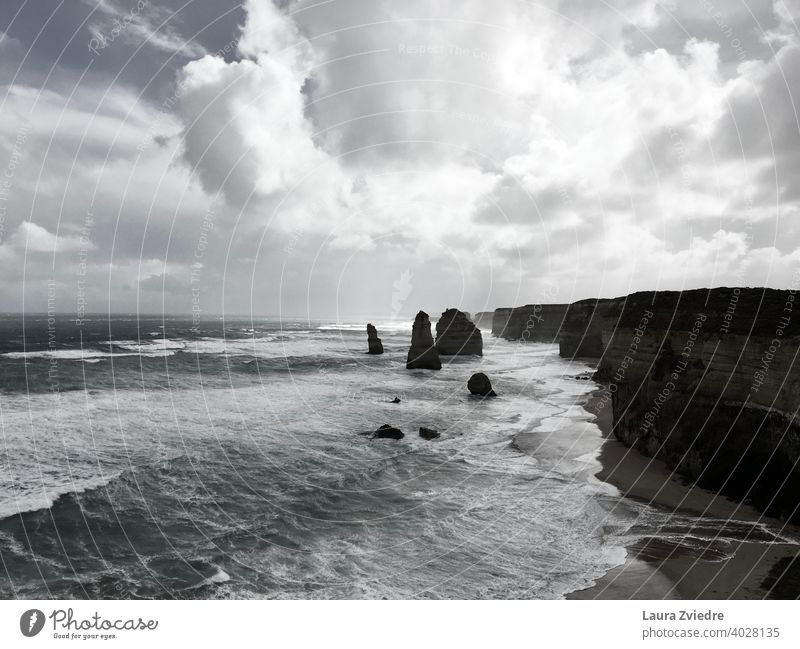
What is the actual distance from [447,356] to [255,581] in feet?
195

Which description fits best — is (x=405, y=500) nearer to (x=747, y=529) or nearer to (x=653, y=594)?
(x=653, y=594)

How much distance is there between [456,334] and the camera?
68000mm

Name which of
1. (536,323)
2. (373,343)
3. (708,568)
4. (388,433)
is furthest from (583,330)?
(708,568)

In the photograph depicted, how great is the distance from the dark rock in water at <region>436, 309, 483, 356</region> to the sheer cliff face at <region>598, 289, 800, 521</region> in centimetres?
4695

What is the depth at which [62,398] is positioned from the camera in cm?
3114

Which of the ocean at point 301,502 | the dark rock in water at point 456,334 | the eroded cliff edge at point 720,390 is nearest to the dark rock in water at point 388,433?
the ocean at point 301,502

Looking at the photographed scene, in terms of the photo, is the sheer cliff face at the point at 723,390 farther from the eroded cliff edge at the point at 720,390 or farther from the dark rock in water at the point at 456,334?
the dark rock in water at the point at 456,334

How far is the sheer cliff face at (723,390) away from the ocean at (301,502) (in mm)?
2877

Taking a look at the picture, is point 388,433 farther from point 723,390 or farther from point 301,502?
point 723,390

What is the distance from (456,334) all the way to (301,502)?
55.1 metres

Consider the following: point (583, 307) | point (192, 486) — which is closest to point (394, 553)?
point (192, 486)

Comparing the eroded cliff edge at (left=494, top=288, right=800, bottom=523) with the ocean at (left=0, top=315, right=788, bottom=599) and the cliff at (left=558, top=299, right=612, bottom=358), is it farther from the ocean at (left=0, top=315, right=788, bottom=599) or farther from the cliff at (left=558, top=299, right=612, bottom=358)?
the cliff at (left=558, top=299, right=612, bottom=358)

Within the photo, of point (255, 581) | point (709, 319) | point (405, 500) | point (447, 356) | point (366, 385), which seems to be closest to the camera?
point (255, 581)

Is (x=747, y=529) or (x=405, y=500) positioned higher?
(x=747, y=529)
